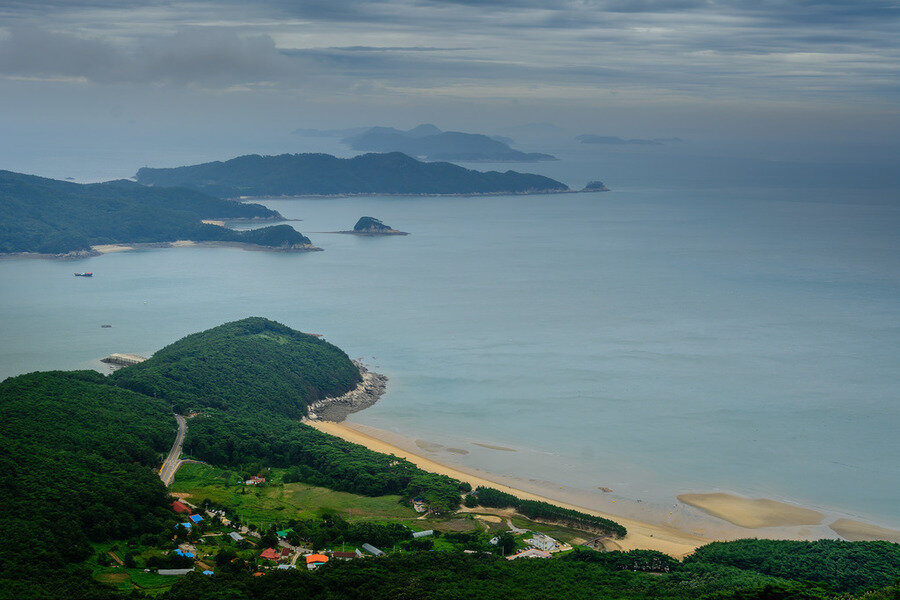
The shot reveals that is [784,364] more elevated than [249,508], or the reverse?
[784,364]

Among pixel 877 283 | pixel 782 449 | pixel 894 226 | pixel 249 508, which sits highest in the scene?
pixel 894 226

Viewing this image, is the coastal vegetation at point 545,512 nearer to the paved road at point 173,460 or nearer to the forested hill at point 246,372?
the paved road at point 173,460

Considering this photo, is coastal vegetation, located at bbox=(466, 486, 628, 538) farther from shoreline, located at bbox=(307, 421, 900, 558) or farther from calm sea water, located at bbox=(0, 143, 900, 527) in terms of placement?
calm sea water, located at bbox=(0, 143, 900, 527)

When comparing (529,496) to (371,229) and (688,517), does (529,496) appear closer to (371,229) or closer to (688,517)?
(688,517)

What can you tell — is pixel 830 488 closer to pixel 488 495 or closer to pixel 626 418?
pixel 626 418

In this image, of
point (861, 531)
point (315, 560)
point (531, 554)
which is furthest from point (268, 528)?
point (861, 531)

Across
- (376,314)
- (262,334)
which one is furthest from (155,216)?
(262,334)
